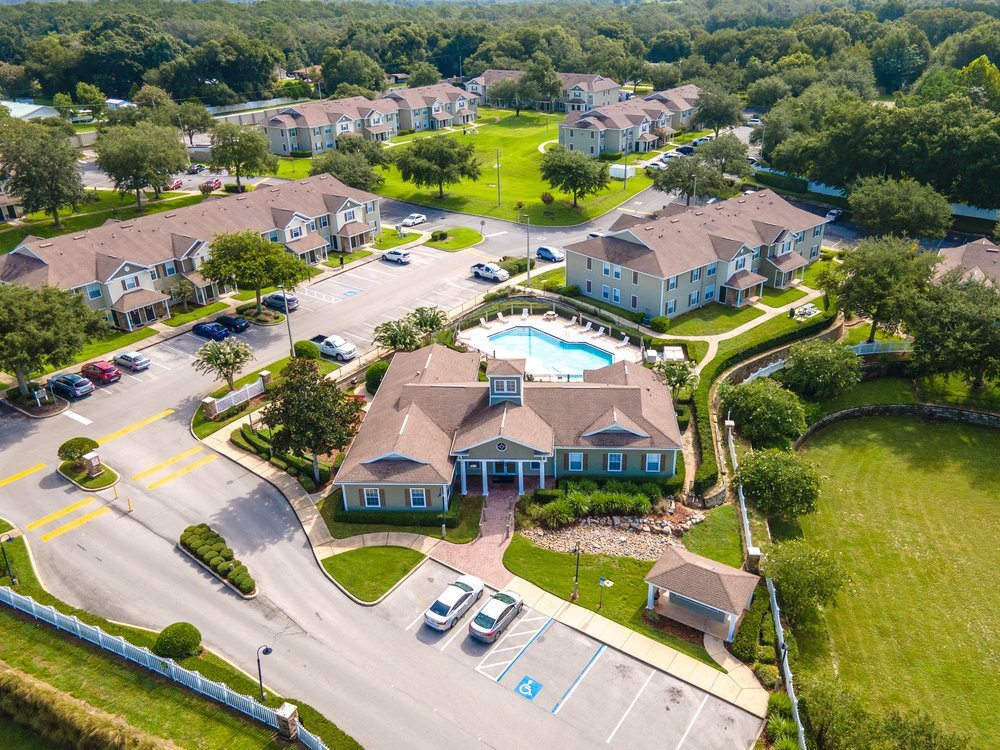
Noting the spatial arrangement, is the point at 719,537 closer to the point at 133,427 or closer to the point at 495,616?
the point at 495,616

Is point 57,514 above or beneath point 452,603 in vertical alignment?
beneath

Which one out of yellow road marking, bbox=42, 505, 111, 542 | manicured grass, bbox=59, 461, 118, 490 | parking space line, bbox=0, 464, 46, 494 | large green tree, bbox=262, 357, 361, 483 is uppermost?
large green tree, bbox=262, 357, 361, 483

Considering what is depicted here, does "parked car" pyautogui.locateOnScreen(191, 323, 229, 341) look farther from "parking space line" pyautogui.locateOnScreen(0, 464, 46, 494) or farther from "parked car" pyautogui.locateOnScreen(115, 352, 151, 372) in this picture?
"parking space line" pyautogui.locateOnScreen(0, 464, 46, 494)

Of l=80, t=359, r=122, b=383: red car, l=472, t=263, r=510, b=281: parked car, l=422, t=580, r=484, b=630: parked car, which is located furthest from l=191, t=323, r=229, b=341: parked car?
l=422, t=580, r=484, b=630: parked car

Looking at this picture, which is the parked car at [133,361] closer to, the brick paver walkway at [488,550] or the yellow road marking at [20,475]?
the yellow road marking at [20,475]

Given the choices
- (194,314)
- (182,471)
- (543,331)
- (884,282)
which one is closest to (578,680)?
(182,471)

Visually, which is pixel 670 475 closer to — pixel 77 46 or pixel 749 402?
pixel 749 402

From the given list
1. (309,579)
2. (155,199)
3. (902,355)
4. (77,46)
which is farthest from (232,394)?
(77,46)
